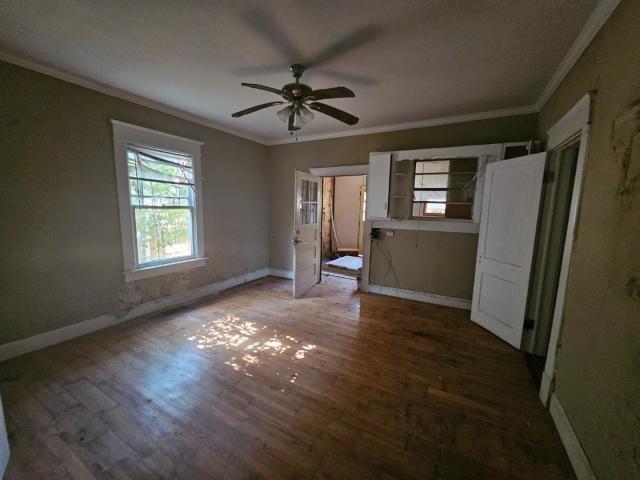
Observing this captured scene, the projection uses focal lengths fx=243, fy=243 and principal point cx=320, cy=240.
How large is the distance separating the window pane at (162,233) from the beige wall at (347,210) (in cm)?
422

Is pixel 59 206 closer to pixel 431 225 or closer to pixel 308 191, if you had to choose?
pixel 308 191

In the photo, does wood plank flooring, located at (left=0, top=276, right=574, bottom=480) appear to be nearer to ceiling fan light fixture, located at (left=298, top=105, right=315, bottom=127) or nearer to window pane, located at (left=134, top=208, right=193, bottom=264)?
window pane, located at (left=134, top=208, right=193, bottom=264)

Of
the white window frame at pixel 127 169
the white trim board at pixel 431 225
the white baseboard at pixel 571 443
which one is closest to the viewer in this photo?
the white baseboard at pixel 571 443

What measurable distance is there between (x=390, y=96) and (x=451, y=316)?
2.85 meters

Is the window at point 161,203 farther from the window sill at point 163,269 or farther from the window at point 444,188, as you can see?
the window at point 444,188

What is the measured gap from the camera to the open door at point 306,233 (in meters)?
3.77

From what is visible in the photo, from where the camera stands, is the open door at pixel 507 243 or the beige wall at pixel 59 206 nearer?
the beige wall at pixel 59 206

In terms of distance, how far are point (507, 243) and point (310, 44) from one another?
8.90ft

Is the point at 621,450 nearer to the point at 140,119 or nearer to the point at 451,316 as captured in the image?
the point at 451,316

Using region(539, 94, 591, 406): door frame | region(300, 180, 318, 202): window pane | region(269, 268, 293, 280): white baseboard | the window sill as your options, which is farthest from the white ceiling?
region(269, 268, 293, 280): white baseboard

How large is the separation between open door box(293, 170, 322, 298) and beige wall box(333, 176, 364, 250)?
266 centimetres

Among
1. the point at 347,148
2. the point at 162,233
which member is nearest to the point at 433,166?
the point at 347,148

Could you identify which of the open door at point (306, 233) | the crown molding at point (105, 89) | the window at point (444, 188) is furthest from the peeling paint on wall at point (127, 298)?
the window at point (444, 188)

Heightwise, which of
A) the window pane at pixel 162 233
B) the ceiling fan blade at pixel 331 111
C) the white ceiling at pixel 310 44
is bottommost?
the window pane at pixel 162 233
